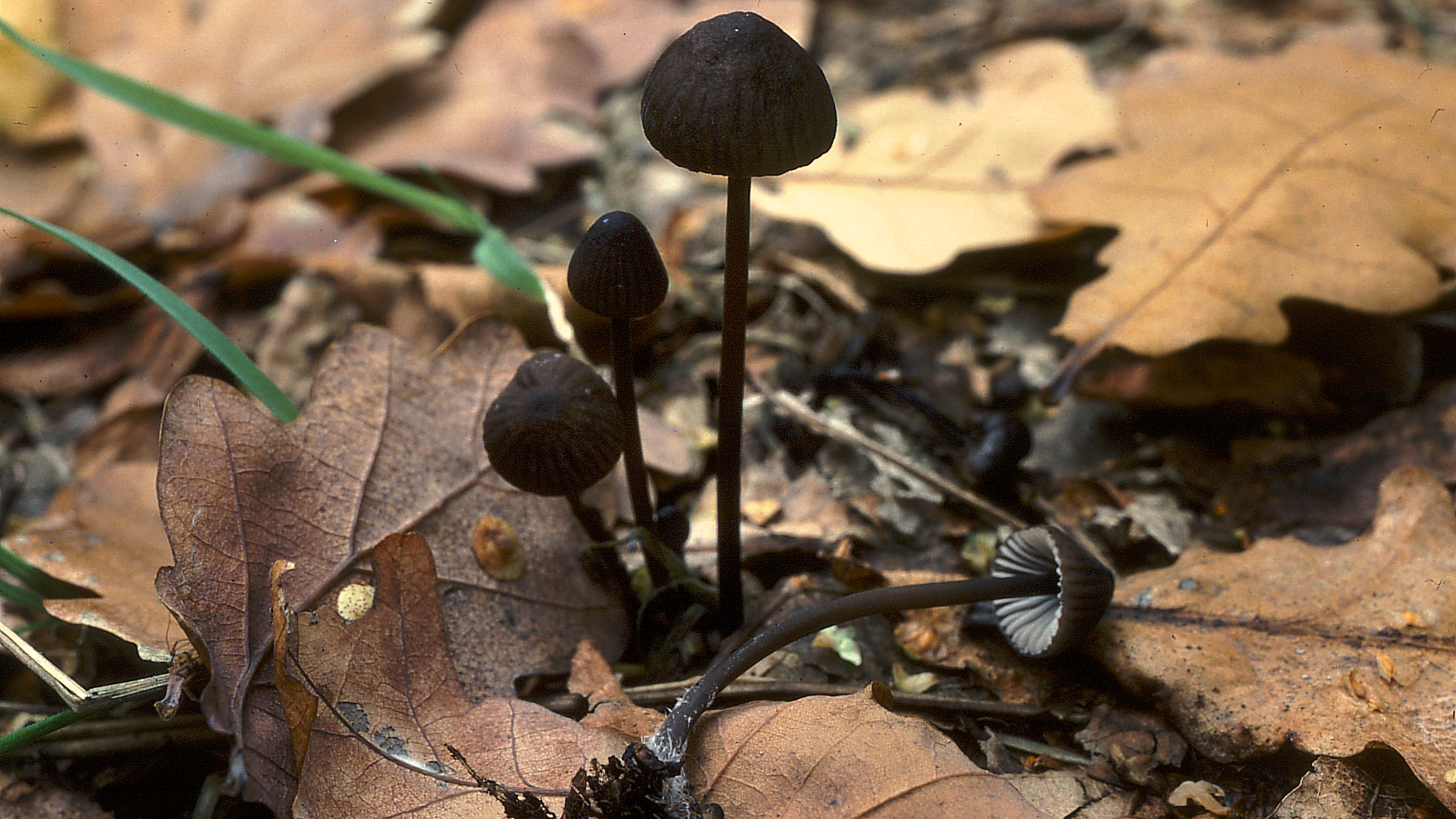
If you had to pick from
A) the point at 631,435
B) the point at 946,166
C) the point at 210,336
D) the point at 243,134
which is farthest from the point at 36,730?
the point at 946,166

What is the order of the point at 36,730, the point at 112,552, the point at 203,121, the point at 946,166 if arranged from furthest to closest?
the point at 946,166 → the point at 203,121 → the point at 112,552 → the point at 36,730

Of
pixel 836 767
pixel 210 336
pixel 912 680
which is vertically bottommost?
pixel 912 680

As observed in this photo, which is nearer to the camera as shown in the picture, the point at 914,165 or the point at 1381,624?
the point at 1381,624

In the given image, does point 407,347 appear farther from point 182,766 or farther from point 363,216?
point 363,216

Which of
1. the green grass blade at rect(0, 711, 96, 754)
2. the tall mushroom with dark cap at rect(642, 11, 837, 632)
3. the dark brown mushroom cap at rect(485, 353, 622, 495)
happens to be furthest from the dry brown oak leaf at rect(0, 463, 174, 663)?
the tall mushroom with dark cap at rect(642, 11, 837, 632)

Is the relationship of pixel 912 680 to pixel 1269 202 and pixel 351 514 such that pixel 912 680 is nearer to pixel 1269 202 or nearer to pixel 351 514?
pixel 351 514

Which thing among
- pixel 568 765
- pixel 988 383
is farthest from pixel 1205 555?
pixel 568 765

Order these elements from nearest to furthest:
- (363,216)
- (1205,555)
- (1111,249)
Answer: (1205,555)
(1111,249)
(363,216)

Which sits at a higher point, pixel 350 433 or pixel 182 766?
pixel 350 433
